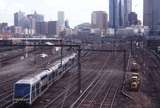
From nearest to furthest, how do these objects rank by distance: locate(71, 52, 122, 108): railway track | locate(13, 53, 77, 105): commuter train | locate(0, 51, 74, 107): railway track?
1. locate(13, 53, 77, 105): commuter train
2. locate(71, 52, 122, 108): railway track
3. locate(0, 51, 74, 107): railway track

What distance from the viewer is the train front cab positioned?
28047 mm

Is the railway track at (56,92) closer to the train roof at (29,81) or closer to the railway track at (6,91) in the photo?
the train roof at (29,81)

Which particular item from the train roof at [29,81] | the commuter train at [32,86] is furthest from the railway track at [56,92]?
the train roof at [29,81]

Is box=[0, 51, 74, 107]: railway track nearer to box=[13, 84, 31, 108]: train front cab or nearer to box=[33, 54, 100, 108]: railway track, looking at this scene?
box=[13, 84, 31, 108]: train front cab

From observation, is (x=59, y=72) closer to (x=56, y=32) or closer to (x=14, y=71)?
(x=14, y=71)

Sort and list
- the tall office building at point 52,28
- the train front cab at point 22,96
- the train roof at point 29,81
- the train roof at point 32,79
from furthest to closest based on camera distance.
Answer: the tall office building at point 52,28
the train roof at point 32,79
the train roof at point 29,81
the train front cab at point 22,96

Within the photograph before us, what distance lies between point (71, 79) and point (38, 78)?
49.0 ft

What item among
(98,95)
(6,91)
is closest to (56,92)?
(98,95)

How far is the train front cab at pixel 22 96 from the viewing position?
2805 cm

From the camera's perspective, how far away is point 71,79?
46.4 metres

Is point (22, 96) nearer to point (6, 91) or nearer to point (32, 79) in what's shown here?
point (32, 79)

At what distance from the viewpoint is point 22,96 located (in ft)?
92.8

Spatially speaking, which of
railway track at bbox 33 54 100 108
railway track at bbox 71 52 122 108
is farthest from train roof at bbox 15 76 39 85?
railway track at bbox 71 52 122 108

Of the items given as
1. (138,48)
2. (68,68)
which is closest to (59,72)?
(68,68)
